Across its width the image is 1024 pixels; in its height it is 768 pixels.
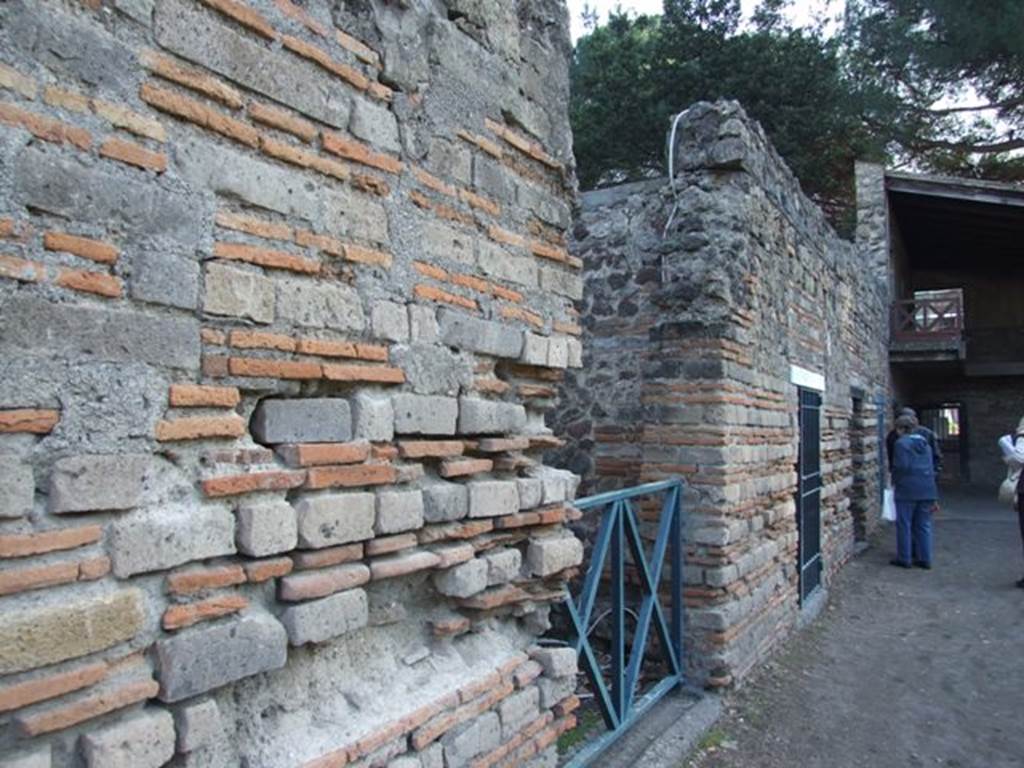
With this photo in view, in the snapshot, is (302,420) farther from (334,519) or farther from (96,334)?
(96,334)

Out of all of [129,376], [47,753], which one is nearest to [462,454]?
[129,376]

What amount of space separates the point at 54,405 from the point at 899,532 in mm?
9104

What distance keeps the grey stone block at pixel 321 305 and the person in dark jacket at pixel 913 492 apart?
311 inches

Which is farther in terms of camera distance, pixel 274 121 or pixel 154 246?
pixel 274 121

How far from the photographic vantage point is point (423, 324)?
2271mm

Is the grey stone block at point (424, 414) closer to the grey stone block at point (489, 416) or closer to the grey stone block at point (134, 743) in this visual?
the grey stone block at point (489, 416)

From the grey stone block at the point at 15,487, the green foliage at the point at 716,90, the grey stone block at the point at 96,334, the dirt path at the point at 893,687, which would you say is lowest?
the dirt path at the point at 893,687

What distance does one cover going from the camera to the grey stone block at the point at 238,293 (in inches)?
67.7

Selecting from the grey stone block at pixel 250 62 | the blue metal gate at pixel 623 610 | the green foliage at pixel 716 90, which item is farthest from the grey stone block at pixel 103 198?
the green foliage at pixel 716 90

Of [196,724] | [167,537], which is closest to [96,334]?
[167,537]

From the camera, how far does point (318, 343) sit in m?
1.95

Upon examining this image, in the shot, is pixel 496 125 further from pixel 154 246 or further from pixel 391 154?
pixel 154 246

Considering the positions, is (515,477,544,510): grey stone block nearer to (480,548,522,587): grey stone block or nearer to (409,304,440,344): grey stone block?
(480,548,522,587): grey stone block

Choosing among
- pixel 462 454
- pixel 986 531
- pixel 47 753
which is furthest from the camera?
pixel 986 531
